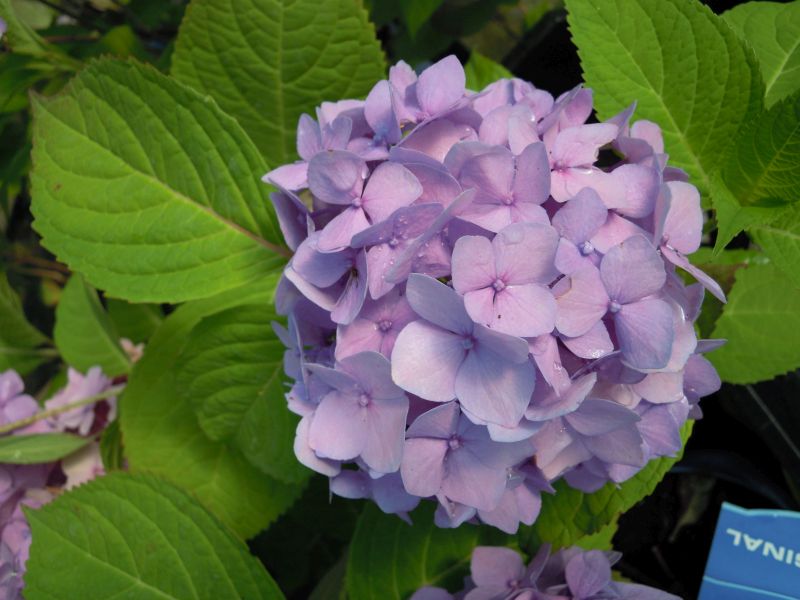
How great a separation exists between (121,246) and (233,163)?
14 cm

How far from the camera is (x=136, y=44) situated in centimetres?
107

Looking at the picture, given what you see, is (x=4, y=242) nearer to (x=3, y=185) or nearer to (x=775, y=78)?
(x=3, y=185)

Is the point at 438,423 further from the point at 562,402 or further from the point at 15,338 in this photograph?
the point at 15,338

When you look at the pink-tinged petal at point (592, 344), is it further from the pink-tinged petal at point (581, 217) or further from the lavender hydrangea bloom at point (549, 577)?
the lavender hydrangea bloom at point (549, 577)

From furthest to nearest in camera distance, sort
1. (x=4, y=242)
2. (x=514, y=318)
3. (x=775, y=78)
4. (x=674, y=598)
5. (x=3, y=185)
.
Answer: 1. (x=4, y=242)
2. (x=3, y=185)
3. (x=775, y=78)
4. (x=674, y=598)
5. (x=514, y=318)

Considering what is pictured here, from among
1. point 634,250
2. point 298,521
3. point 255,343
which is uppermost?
point 634,250

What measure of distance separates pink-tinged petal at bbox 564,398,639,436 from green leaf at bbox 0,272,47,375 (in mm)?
963

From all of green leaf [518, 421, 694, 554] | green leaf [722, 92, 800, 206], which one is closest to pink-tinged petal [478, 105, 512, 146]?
green leaf [722, 92, 800, 206]

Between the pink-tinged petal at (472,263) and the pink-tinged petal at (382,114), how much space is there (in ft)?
0.41

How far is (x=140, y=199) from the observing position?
729 millimetres

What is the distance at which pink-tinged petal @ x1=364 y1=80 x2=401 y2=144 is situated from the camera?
54cm

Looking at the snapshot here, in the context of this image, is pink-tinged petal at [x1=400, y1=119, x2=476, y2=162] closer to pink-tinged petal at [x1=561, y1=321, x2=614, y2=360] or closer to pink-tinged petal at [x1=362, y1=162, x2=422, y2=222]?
pink-tinged petal at [x1=362, y1=162, x2=422, y2=222]

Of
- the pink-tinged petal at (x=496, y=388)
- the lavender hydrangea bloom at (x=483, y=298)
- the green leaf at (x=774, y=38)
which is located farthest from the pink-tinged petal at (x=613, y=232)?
the green leaf at (x=774, y=38)

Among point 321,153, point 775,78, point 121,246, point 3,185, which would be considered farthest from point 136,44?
point 775,78
